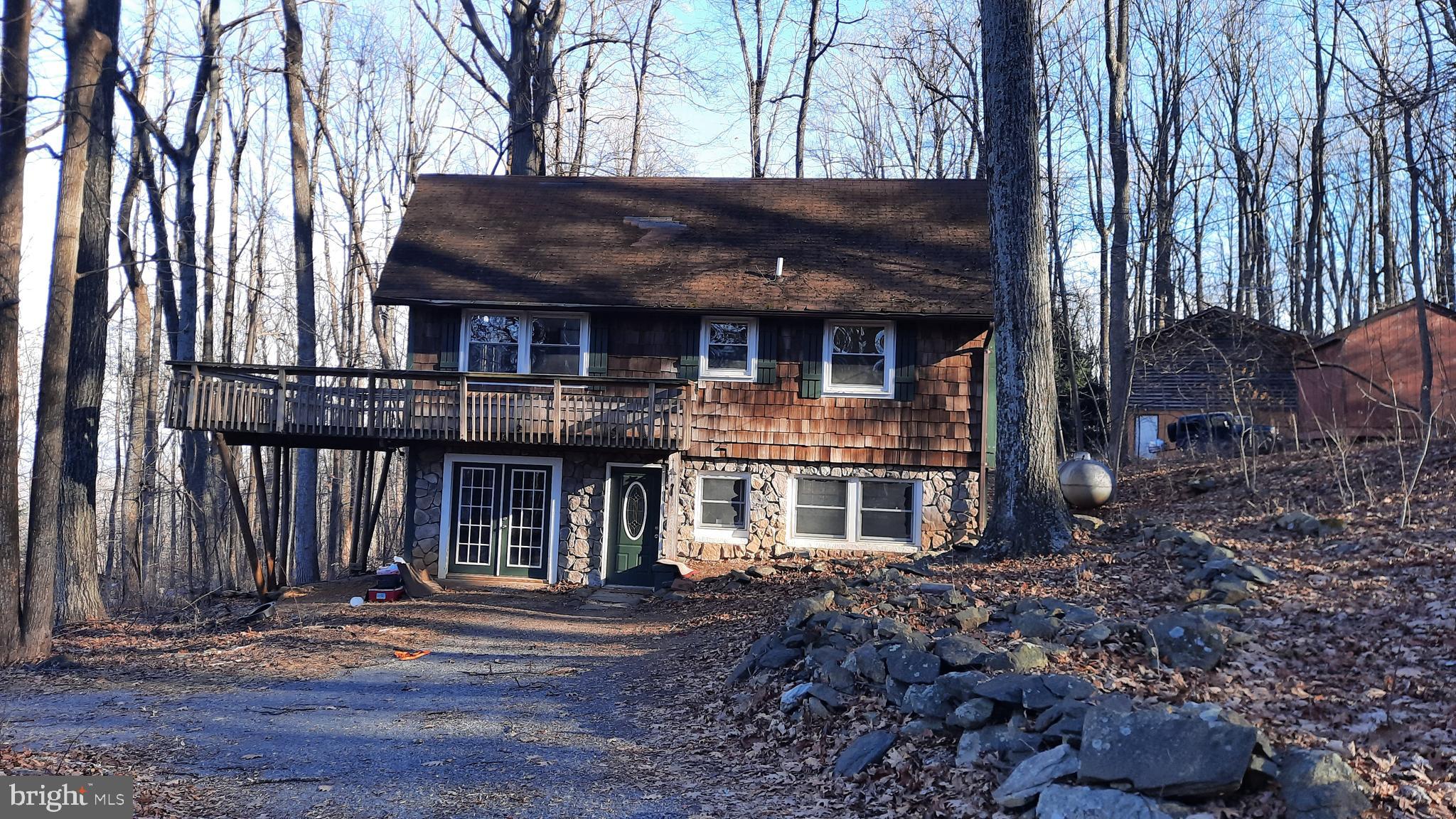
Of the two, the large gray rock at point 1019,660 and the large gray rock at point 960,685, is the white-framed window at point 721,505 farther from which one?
the large gray rock at point 960,685

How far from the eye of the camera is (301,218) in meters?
20.7

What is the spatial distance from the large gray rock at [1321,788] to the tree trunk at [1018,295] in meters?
6.54

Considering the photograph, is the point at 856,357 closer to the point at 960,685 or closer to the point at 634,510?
the point at 634,510

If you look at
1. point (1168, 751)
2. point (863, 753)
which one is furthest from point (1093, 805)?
point (863, 753)

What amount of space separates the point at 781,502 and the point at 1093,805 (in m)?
13.1

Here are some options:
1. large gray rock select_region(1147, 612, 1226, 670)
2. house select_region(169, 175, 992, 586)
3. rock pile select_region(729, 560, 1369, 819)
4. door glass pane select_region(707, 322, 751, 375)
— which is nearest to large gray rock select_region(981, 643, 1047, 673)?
rock pile select_region(729, 560, 1369, 819)

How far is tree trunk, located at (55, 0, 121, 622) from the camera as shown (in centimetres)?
1367

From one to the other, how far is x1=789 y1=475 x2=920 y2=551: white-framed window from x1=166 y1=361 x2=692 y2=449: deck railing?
2952 mm

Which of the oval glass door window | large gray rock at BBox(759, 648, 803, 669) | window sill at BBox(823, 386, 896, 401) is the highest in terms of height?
window sill at BBox(823, 386, 896, 401)

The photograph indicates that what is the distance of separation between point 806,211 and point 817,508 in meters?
6.24

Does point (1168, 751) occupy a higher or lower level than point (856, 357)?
lower

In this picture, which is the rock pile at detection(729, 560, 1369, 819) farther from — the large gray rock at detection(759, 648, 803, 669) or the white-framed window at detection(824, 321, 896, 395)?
the white-framed window at detection(824, 321, 896, 395)

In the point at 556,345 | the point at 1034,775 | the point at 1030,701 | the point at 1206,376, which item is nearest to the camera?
the point at 1034,775

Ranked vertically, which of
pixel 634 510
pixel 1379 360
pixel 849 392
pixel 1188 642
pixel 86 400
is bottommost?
pixel 1188 642
